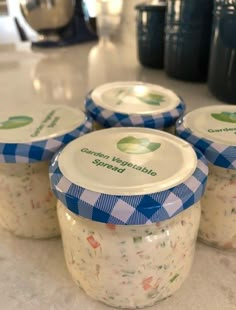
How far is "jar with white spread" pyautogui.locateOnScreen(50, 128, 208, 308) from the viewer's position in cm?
Answer: 28

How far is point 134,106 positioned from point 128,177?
0.18 meters

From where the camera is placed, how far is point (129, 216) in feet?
0.90

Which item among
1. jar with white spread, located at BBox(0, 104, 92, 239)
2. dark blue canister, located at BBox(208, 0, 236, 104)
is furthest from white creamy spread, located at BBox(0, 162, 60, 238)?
dark blue canister, located at BBox(208, 0, 236, 104)

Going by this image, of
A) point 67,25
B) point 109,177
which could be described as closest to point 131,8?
point 67,25

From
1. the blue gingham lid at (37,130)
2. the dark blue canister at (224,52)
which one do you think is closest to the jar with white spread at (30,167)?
the blue gingham lid at (37,130)

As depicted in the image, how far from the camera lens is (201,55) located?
75cm

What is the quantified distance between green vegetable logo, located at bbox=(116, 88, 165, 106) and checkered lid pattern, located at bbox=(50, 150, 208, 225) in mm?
197

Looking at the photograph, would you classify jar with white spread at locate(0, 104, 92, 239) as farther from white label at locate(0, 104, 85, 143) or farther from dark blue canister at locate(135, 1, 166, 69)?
dark blue canister at locate(135, 1, 166, 69)

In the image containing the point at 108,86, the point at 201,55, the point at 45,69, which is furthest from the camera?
the point at 45,69

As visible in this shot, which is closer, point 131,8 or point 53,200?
point 53,200

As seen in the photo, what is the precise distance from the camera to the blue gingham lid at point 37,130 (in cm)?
36

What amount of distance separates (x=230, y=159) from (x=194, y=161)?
0.13 feet

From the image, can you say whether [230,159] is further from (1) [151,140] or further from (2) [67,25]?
(2) [67,25]

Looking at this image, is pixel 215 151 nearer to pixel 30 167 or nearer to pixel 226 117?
pixel 226 117
